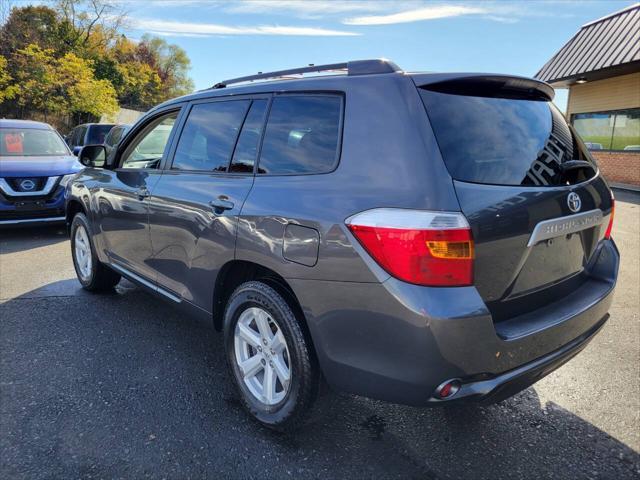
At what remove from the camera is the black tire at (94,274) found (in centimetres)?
454

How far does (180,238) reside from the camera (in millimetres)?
3109

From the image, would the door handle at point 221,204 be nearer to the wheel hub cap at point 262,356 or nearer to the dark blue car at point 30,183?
the wheel hub cap at point 262,356

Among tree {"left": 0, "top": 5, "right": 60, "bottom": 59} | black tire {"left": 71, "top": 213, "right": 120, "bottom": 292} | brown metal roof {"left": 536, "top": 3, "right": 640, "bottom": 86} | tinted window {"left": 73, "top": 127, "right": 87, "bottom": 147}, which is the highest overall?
tree {"left": 0, "top": 5, "right": 60, "bottom": 59}

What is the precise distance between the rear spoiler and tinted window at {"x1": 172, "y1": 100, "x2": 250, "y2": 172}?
1.18 m

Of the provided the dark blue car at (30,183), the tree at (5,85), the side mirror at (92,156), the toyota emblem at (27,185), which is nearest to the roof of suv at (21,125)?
the dark blue car at (30,183)

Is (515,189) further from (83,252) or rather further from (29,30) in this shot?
(29,30)

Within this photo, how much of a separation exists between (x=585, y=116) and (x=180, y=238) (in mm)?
19642

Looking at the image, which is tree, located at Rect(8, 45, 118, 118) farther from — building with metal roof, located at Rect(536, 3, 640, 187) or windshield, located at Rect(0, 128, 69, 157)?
building with metal roof, located at Rect(536, 3, 640, 187)

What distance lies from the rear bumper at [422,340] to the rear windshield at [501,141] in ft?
1.86

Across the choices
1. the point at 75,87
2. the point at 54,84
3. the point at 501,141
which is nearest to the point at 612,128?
the point at 501,141

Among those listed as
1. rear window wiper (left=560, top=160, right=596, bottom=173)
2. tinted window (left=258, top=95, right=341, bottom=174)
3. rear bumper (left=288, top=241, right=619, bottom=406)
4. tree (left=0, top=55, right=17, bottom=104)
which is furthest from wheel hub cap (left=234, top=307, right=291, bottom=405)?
tree (left=0, top=55, right=17, bottom=104)

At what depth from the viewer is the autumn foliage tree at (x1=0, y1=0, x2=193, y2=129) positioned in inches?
1011

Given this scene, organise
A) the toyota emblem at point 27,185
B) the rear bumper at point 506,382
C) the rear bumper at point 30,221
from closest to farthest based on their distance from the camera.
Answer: the rear bumper at point 506,382 < the rear bumper at point 30,221 < the toyota emblem at point 27,185

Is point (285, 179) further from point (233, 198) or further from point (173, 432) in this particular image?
point (173, 432)
